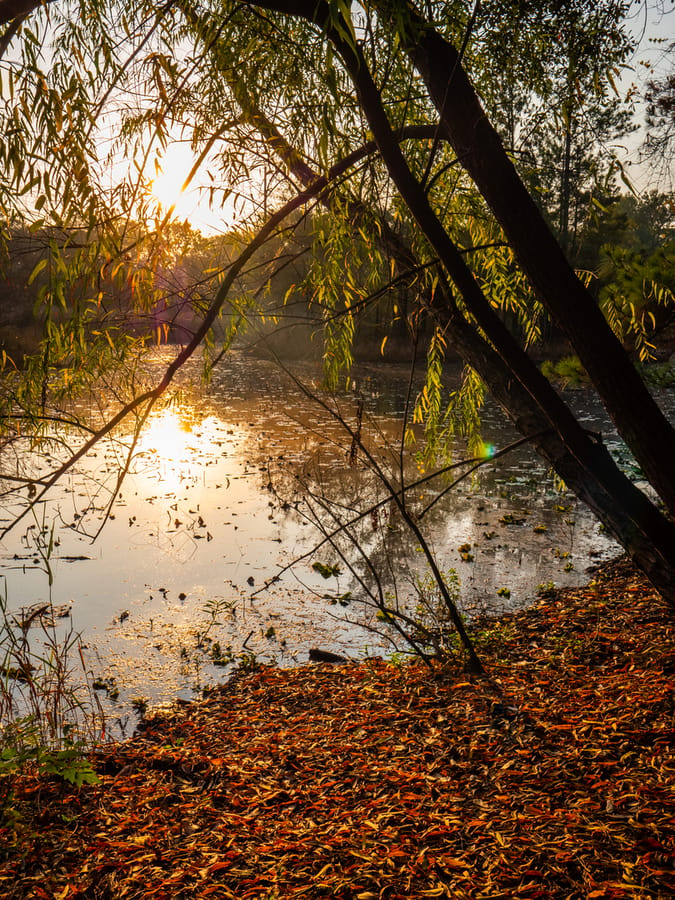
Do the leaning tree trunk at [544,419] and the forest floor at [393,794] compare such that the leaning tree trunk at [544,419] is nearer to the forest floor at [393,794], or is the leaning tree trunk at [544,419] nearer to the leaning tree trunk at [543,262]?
the leaning tree trunk at [543,262]

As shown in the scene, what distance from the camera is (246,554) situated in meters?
6.35

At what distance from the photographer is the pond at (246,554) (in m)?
4.66

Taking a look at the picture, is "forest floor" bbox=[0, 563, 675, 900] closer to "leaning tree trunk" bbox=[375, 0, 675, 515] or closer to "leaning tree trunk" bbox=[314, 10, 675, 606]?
"leaning tree trunk" bbox=[314, 10, 675, 606]

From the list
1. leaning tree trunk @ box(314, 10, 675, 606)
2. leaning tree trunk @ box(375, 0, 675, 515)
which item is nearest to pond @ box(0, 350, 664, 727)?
leaning tree trunk @ box(314, 10, 675, 606)

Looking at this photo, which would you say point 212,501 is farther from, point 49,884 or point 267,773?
point 49,884

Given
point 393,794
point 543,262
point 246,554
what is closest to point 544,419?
point 543,262

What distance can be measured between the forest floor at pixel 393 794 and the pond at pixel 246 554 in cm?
82

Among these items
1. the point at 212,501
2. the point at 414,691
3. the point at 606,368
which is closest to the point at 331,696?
the point at 414,691

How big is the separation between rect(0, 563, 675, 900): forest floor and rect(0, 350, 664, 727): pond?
818mm

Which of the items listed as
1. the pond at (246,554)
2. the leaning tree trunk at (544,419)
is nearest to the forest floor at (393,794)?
the leaning tree trunk at (544,419)

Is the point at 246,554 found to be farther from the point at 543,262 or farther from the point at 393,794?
the point at 543,262

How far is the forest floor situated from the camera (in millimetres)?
2070

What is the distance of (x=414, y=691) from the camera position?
371cm

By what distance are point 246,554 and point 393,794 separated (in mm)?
3935
